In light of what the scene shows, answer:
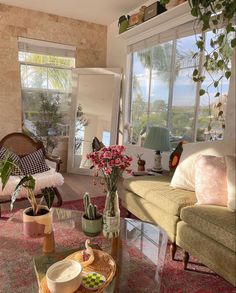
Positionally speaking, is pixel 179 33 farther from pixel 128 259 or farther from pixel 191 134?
pixel 128 259

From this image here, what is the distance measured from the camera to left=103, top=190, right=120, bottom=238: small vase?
1733 mm

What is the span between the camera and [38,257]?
157cm

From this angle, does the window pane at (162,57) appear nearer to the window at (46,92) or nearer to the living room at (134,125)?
the living room at (134,125)

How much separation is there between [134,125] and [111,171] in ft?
9.10

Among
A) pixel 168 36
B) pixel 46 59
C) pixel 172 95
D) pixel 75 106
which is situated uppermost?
pixel 168 36

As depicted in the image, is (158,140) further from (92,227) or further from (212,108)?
(92,227)

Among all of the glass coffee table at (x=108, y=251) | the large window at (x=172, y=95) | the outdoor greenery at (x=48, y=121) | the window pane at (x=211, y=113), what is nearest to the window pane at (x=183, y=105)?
the large window at (x=172, y=95)

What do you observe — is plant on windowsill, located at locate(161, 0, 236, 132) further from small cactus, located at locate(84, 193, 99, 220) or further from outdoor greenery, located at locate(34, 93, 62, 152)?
outdoor greenery, located at locate(34, 93, 62, 152)

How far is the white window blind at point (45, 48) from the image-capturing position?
433 centimetres

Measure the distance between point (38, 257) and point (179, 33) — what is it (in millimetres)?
2934

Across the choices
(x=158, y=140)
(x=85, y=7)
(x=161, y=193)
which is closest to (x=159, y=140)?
(x=158, y=140)

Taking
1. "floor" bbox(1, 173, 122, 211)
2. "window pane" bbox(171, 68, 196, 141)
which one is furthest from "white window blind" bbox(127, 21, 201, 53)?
"floor" bbox(1, 173, 122, 211)

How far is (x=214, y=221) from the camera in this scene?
1.76m

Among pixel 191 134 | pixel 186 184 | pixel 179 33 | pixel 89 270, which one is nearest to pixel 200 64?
pixel 179 33
